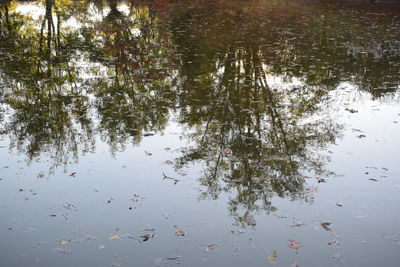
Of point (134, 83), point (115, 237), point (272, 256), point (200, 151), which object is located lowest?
point (272, 256)

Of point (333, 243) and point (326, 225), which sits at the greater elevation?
point (326, 225)

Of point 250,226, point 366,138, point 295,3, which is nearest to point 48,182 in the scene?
point 250,226

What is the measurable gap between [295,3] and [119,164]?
28.5 metres

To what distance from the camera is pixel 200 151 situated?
977 centimetres

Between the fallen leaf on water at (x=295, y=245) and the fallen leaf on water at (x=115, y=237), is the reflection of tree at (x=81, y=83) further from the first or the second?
the fallen leaf on water at (x=295, y=245)

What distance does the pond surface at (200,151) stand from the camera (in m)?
6.56

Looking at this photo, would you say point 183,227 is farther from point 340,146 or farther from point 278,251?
point 340,146

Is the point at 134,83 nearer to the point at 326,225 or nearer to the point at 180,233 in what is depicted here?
the point at 180,233

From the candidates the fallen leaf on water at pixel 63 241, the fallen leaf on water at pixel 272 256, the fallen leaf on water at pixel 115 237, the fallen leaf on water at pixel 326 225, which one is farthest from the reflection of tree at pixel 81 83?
the fallen leaf on water at pixel 326 225

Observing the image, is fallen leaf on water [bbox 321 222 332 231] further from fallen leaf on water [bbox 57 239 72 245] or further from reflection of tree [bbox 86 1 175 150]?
reflection of tree [bbox 86 1 175 150]

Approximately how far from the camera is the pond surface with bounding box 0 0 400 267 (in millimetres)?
6559

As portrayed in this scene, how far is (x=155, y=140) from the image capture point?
10383 millimetres

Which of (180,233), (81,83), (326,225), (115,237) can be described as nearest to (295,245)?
(326,225)

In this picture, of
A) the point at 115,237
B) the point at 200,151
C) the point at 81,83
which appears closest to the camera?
the point at 115,237
